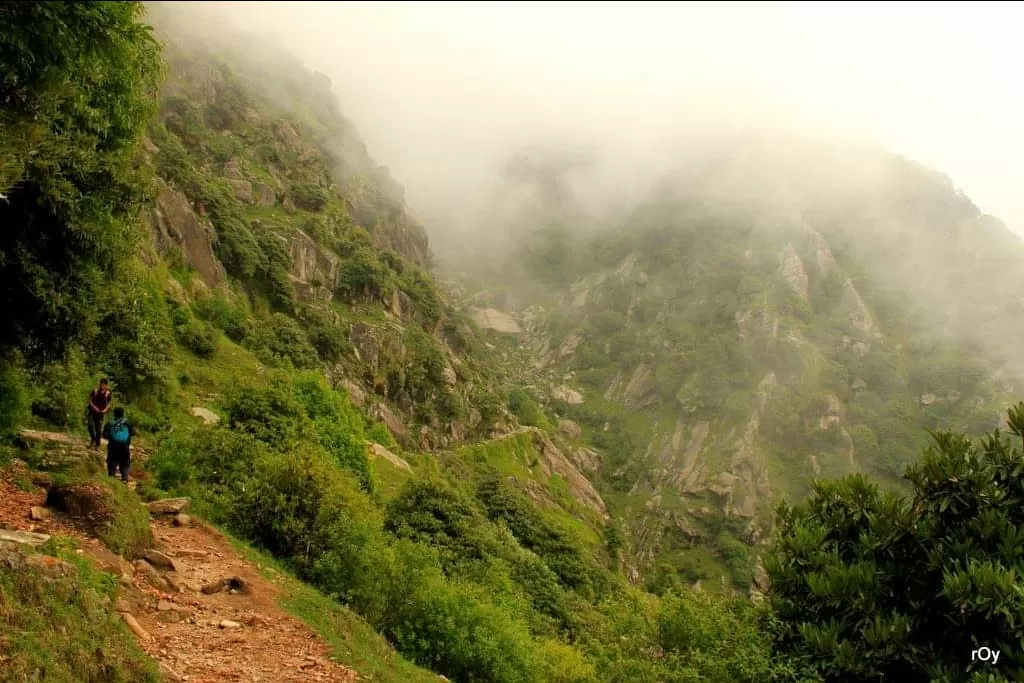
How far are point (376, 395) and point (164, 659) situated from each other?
5151 centimetres

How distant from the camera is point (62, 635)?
8000 mm

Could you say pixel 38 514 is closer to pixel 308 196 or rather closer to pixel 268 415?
pixel 268 415

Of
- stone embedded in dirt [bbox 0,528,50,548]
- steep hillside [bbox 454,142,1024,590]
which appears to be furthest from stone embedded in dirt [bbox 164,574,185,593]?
steep hillside [bbox 454,142,1024,590]

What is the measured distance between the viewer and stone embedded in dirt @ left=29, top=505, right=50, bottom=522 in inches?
473

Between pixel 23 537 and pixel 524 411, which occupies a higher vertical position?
pixel 524 411

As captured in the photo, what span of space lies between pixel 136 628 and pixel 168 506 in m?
7.36

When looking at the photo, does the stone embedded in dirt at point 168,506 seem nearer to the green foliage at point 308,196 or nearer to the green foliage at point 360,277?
the green foliage at point 360,277

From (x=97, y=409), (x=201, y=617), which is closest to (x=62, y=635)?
(x=201, y=617)

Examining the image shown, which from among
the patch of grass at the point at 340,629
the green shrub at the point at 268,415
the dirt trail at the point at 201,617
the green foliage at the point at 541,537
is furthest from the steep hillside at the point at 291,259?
the dirt trail at the point at 201,617

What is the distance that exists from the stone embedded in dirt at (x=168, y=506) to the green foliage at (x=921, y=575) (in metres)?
15.4

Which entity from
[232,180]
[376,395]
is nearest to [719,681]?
[376,395]

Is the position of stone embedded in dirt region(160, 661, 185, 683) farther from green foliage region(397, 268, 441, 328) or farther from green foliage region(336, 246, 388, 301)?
green foliage region(397, 268, 441, 328)

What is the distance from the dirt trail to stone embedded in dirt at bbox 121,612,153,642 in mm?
18

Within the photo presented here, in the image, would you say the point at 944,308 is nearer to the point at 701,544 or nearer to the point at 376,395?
the point at 701,544
